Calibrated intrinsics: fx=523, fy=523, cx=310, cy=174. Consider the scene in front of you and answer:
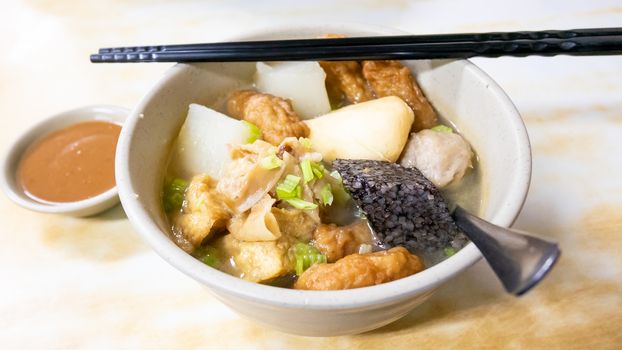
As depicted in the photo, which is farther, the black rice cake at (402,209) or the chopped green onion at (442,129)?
the chopped green onion at (442,129)

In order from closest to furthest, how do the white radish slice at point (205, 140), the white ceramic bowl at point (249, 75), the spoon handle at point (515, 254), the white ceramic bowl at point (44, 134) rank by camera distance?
1. the spoon handle at point (515, 254)
2. the white ceramic bowl at point (249, 75)
3. the white radish slice at point (205, 140)
4. the white ceramic bowl at point (44, 134)

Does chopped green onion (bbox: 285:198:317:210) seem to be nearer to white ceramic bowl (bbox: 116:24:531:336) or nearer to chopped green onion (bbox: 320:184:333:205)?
chopped green onion (bbox: 320:184:333:205)

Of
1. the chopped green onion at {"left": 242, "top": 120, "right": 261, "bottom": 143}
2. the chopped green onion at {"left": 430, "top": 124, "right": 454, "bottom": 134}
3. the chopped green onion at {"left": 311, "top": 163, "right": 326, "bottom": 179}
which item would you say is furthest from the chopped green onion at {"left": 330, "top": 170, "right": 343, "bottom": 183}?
the chopped green onion at {"left": 430, "top": 124, "right": 454, "bottom": 134}

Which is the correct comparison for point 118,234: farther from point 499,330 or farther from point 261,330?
point 499,330

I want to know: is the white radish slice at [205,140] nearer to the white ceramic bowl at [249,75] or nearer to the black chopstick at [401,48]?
the white ceramic bowl at [249,75]

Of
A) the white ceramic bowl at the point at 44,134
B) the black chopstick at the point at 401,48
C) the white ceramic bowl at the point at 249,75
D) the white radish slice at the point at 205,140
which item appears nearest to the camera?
the white ceramic bowl at the point at 249,75

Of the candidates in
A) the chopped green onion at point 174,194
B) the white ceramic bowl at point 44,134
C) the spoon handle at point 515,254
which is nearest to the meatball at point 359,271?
the spoon handle at point 515,254

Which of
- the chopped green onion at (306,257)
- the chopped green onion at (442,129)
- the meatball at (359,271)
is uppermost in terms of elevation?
the chopped green onion at (442,129)

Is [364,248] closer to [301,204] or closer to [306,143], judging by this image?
[301,204]
